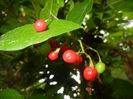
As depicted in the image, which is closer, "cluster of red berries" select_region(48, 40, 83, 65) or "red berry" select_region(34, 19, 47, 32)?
"red berry" select_region(34, 19, 47, 32)

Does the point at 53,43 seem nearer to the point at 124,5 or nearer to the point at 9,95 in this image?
the point at 9,95

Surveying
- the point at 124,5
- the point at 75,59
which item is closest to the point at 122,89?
the point at 124,5

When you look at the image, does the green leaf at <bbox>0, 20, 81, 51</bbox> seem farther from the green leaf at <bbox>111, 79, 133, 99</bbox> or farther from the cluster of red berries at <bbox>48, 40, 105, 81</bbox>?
the green leaf at <bbox>111, 79, 133, 99</bbox>

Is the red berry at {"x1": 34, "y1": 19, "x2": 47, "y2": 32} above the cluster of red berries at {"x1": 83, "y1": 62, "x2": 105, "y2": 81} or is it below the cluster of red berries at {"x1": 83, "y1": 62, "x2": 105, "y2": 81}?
above

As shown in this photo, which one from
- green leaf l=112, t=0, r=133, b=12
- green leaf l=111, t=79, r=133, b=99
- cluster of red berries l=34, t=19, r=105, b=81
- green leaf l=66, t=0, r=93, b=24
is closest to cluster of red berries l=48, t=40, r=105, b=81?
cluster of red berries l=34, t=19, r=105, b=81

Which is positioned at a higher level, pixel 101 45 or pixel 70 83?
pixel 101 45

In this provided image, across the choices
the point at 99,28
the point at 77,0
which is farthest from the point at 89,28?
the point at 77,0

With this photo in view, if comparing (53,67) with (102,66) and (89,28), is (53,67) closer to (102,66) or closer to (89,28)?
(89,28)

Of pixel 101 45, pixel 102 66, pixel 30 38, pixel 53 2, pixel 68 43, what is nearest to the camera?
pixel 30 38

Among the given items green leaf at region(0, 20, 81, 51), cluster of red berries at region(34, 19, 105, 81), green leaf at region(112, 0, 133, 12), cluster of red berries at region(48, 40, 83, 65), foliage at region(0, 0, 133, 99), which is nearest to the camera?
green leaf at region(0, 20, 81, 51)
